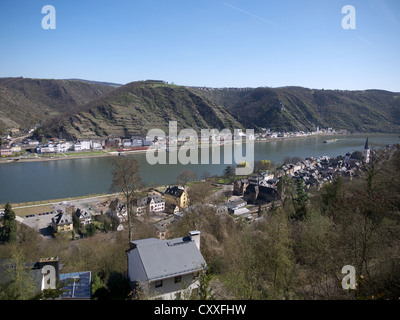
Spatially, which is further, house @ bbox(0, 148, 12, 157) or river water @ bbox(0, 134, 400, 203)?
house @ bbox(0, 148, 12, 157)

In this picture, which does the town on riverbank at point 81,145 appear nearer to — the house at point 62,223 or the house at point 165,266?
the house at point 62,223

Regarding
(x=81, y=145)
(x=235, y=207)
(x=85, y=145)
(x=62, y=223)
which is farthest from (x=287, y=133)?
(x=62, y=223)

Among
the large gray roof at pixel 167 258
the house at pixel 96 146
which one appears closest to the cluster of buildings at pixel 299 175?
the large gray roof at pixel 167 258

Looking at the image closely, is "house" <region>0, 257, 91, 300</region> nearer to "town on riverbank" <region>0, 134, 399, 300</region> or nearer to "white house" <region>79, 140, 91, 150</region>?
"town on riverbank" <region>0, 134, 399, 300</region>

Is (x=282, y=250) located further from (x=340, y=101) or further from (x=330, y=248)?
(x=340, y=101)

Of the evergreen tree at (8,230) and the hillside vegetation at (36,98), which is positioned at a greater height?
the hillside vegetation at (36,98)

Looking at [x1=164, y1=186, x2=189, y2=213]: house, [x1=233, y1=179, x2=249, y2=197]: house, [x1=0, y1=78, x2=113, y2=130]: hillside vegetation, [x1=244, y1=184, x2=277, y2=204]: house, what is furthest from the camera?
[x1=0, y1=78, x2=113, y2=130]: hillside vegetation

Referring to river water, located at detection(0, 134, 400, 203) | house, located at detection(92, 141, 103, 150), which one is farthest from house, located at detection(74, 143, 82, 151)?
river water, located at detection(0, 134, 400, 203)
